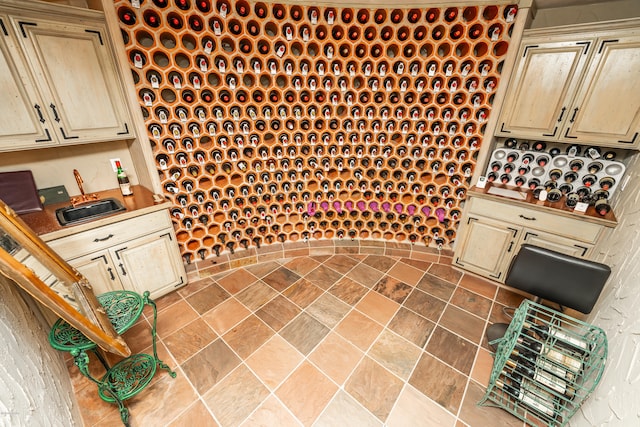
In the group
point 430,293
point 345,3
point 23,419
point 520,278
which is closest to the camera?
point 23,419

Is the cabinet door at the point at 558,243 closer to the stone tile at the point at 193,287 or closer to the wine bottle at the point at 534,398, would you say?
the wine bottle at the point at 534,398

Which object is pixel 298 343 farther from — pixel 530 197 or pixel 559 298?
pixel 530 197

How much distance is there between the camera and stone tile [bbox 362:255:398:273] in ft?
9.32

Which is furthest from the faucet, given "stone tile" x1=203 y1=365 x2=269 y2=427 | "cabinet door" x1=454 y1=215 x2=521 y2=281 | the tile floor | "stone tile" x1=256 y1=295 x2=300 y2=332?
"cabinet door" x1=454 y1=215 x2=521 y2=281

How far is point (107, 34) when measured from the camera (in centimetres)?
181

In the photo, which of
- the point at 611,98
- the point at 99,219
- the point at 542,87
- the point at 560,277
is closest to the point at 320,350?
the point at 560,277

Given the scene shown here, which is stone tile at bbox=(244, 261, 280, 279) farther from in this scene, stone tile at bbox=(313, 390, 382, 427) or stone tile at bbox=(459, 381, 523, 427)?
stone tile at bbox=(459, 381, 523, 427)

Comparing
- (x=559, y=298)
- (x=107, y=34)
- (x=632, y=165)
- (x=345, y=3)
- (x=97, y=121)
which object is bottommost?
(x=559, y=298)

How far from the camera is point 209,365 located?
70.6 inches

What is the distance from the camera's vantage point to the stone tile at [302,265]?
2.78m

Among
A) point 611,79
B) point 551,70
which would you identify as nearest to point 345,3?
point 551,70

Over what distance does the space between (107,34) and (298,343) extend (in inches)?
104

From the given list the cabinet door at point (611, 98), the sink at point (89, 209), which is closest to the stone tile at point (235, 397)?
the sink at point (89, 209)

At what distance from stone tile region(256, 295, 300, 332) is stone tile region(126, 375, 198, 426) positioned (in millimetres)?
679
